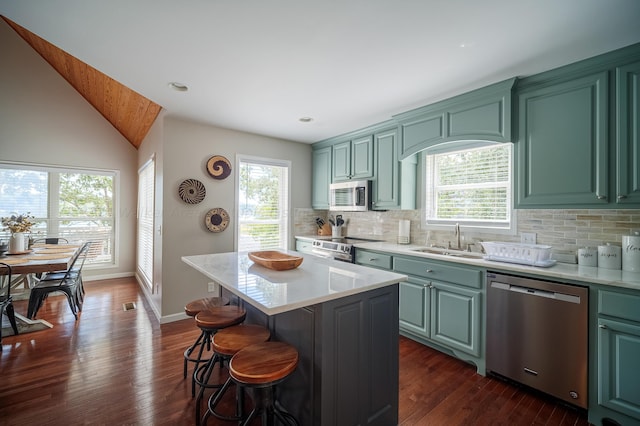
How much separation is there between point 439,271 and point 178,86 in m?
2.94

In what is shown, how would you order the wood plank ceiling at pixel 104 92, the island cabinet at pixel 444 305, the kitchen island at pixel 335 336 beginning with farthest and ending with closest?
the wood plank ceiling at pixel 104 92 < the island cabinet at pixel 444 305 < the kitchen island at pixel 335 336

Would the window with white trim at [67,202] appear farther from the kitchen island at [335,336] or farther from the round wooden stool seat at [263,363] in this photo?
the round wooden stool seat at [263,363]

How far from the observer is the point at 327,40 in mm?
1857

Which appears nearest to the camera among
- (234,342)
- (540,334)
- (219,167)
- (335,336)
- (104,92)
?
(335,336)

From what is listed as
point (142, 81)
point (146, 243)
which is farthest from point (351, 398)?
point (146, 243)

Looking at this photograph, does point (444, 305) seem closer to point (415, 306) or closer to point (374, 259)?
point (415, 306)

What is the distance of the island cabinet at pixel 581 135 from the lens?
1.87 metres

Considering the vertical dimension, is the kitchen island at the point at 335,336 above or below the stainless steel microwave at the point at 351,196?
below

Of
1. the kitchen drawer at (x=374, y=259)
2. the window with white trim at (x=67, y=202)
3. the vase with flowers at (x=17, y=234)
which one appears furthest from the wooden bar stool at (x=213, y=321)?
the window with white trim at (x=67, y=202)

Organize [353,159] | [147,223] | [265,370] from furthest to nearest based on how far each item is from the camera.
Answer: [147,223] → [353,159] → [265,370]

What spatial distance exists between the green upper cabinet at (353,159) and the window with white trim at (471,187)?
74 centimetres

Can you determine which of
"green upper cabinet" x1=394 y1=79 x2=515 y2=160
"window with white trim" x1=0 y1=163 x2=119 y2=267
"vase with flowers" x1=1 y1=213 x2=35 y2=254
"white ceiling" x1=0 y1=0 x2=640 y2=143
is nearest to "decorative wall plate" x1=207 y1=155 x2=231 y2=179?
"white ceiling" x1=0 y1=0 x2=640 y2=143

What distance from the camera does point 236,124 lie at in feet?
12.1

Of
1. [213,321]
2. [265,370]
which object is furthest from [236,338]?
[265,370]
